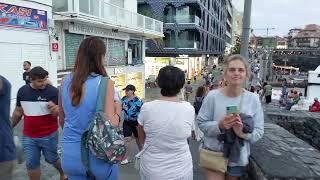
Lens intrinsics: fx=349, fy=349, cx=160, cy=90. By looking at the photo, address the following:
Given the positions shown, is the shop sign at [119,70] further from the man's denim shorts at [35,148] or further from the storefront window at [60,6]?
the man's denim shorts at [35,148]

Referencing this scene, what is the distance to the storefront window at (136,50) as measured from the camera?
25289 mm

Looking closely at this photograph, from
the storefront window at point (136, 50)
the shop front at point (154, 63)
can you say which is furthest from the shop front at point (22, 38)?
the shop front at point (154, 63)

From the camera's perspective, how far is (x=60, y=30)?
1608cm

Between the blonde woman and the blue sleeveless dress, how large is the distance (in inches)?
38.2

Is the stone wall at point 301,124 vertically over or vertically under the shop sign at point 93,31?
under

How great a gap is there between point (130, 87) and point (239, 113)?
13.4 ft

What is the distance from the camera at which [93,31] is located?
1888 centimetres

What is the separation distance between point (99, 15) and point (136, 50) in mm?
8643

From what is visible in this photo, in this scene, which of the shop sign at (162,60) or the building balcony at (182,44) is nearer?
the shop sign at (162,60)

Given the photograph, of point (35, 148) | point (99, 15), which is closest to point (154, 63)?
point (99, 15)

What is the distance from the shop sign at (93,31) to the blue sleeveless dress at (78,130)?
47.3ft

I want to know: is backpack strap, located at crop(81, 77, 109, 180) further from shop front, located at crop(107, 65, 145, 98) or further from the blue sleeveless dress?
shop front, located at crop(107, 65, 145, 98)

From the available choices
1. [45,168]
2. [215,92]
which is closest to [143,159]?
[215,92]

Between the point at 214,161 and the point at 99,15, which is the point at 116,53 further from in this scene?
the point at 214,161
